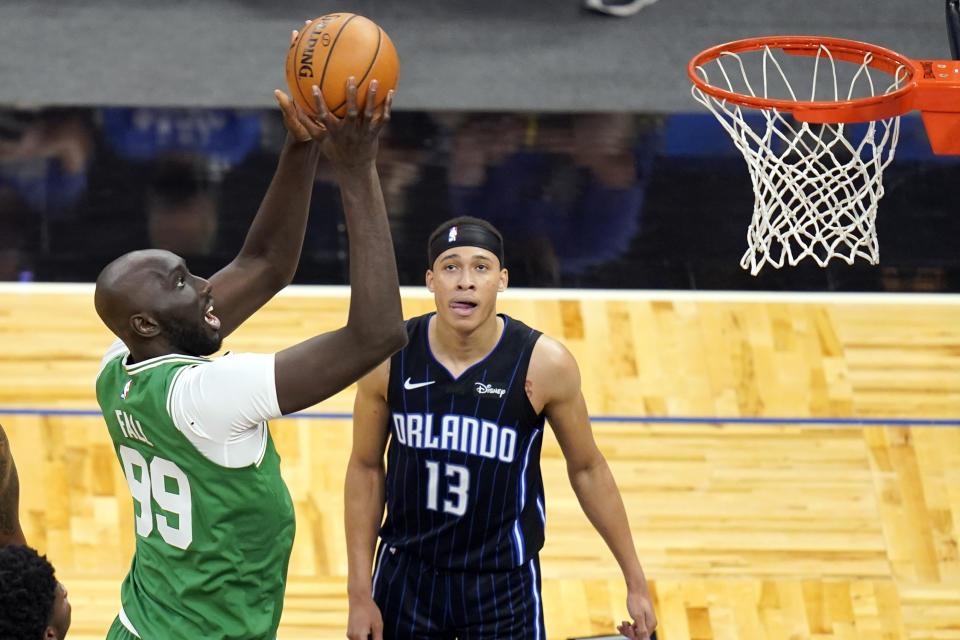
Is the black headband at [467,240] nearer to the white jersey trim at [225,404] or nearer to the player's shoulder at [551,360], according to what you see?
the player's shoulder at [551,360]

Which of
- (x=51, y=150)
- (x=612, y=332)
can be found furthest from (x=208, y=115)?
(x=612, y=332)

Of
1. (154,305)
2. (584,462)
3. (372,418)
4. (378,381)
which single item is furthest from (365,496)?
(154,305)

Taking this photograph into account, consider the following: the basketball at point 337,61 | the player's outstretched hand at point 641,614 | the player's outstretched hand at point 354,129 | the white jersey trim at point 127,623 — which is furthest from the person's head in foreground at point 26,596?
the player's outstretched hand at point 641,614

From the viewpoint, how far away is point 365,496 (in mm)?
3998

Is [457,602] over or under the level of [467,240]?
under

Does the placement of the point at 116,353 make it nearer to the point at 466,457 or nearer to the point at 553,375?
the point at 466,457

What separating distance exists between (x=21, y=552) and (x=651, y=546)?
3268 mm

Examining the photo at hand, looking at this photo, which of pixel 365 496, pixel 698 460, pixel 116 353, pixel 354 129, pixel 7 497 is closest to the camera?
pixel 354 129

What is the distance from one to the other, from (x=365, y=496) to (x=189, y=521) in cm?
96

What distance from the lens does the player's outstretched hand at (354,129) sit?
2627mm

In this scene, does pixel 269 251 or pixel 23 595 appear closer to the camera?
pixel 23 595

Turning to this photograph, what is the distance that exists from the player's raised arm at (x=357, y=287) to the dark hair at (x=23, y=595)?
60 centimetres

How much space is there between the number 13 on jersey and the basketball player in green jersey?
705mm

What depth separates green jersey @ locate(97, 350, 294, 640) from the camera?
302cm
